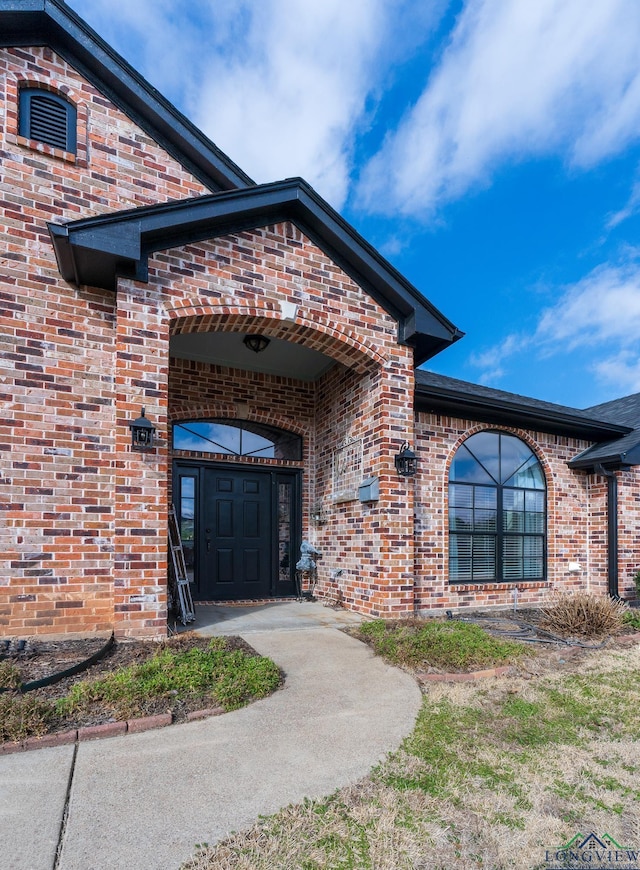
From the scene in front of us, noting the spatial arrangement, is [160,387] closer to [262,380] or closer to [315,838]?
[262,380]

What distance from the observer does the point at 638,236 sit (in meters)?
18.4

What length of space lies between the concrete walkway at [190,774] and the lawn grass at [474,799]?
15cm

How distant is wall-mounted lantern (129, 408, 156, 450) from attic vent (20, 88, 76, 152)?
11.0 feet

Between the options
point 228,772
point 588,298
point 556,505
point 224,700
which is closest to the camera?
point 228,772

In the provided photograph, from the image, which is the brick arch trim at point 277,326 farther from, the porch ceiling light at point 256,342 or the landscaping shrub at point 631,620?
the landscaping shrub at point 631,620

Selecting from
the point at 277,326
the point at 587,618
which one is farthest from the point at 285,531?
the point at 587,618

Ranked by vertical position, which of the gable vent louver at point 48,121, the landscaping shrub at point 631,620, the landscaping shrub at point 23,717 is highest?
the gable vent louver at point 48,121

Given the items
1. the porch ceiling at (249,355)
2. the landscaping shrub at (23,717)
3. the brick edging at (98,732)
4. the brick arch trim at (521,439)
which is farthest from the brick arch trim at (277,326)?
the brick edging at (98,732)

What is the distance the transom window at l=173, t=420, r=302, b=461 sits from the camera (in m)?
7.53

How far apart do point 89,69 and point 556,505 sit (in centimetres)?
931

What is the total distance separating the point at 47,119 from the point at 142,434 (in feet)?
12.7

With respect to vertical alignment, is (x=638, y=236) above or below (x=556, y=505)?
above

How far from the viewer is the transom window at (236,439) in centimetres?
753

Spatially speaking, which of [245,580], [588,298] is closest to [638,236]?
[588,298]
